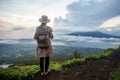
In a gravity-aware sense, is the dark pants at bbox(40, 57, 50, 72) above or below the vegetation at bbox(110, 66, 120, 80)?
above

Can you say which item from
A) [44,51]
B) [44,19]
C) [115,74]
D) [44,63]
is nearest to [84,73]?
[115,74]

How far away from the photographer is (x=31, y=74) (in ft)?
50.4

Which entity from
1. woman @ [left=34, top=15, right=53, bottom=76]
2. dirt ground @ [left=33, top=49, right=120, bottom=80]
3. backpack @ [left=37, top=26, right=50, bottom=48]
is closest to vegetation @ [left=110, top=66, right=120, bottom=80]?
dirt ground @ [left=33, top=49, right=120, bottom=80]

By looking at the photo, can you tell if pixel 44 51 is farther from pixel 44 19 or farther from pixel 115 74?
pixel 115 74

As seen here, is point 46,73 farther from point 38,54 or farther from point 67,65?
point 67,65

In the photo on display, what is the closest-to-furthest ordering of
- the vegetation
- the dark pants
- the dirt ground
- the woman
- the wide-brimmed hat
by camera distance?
1. the vegetation
2. the dirt ground
3. the wide-brimmed hat
4. the woman
5. the dark pants

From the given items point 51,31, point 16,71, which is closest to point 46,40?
point 51,31

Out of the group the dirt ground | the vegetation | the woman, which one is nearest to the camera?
the vegetation

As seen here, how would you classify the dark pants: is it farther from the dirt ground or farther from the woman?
the dirt ground

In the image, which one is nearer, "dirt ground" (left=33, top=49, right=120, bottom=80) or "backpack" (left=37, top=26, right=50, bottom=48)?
"dirt ground" (left=33, top=49, right=120, bottom=80)

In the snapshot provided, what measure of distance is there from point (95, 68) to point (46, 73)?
109 inches

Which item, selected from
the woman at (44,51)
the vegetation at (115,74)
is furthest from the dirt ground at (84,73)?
the woman at (44,51)

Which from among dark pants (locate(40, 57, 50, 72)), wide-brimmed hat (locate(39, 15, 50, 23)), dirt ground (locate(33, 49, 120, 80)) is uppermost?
wide-brimmed hat (locate(39, 15, 50, 23))

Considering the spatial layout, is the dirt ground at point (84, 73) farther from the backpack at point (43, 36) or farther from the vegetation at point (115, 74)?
the backpack at point (43, 36)
